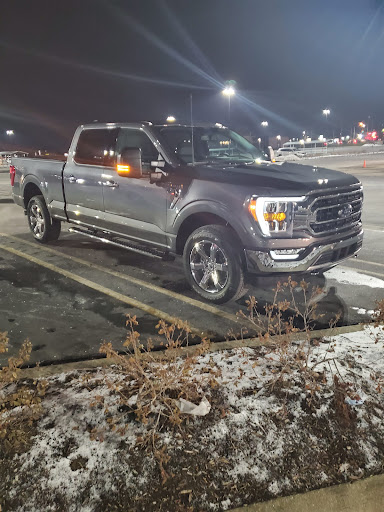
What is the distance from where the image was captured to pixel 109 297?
16.9 feet

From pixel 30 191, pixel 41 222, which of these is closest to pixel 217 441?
pixel 41 222

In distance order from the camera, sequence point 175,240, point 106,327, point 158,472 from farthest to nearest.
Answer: point 175,240
point 106,327
point 158,472

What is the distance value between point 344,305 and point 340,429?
2.39 metres

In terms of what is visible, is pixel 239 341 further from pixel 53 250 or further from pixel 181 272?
pixel 53 250

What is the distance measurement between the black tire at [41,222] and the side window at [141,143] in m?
2.30

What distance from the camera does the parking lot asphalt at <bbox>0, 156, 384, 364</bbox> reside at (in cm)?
418

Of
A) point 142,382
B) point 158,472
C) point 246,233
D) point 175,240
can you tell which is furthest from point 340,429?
point 175,240

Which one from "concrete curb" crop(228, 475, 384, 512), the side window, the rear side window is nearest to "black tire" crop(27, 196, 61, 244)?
the rear side window

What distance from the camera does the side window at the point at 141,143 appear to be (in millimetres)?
5368

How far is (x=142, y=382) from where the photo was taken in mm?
3053

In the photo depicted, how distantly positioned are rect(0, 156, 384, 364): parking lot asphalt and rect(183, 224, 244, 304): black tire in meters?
0.19

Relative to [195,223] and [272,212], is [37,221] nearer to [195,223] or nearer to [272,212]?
[195,223]

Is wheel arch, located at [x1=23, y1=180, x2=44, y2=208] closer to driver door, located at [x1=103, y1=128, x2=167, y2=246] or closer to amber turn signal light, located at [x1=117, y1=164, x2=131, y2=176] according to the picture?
driver door, located at [x1=103, y1=128, x2=167, y2=246]

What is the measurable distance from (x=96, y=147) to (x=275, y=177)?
2876 millimetres
